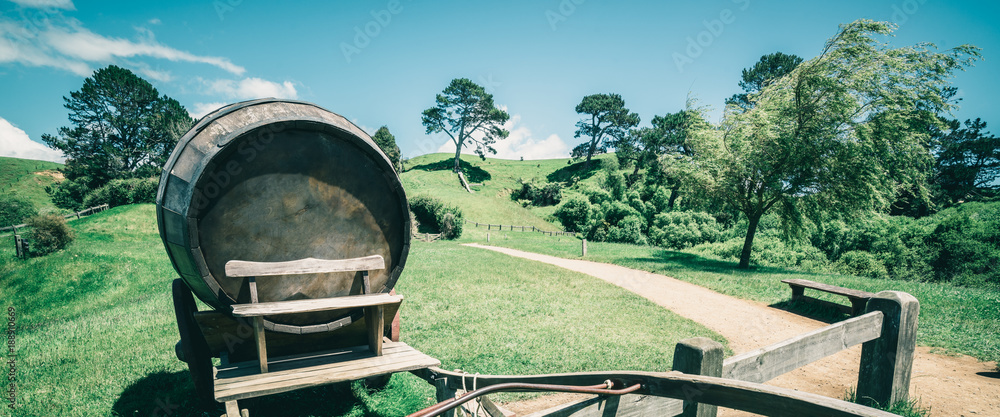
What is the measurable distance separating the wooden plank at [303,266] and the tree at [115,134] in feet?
177

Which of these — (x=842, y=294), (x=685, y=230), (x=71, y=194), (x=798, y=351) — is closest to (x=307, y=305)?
(x=798, y=351)

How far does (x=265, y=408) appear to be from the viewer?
423 cm

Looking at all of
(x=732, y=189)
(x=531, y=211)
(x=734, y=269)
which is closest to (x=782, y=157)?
(x=732, y=189)

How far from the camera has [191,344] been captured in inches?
146

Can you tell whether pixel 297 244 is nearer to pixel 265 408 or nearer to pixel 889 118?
pixel 265 408

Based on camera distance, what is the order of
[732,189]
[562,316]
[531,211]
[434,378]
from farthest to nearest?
1. [531,211]
2. [732,189]
3. [562,316]
4. [434,378]

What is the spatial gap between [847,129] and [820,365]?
42.3 feet

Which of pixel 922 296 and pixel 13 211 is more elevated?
pixel 922 296

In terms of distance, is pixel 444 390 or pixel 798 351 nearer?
pixel 798 351

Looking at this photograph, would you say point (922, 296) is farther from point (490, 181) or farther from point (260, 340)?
point (490, 181)

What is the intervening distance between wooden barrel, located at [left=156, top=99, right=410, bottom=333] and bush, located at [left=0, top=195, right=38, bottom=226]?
52.2m

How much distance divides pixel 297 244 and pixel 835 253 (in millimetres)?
26539

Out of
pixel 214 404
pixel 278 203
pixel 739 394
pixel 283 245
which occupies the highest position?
pixel 278 203

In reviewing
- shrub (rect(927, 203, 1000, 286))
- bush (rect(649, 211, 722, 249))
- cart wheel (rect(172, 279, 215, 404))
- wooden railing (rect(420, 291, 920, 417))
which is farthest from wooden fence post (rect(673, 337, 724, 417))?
bush (rect(649, 211, 722, 249))
